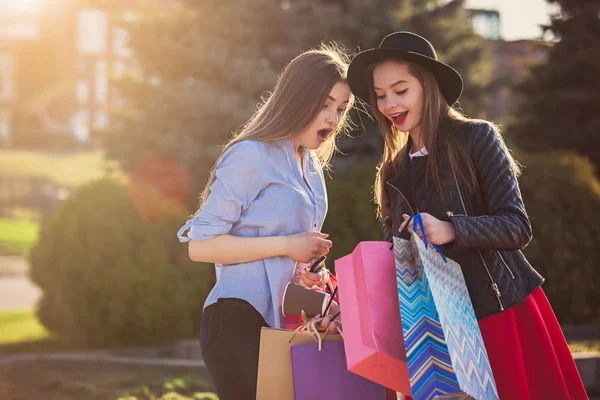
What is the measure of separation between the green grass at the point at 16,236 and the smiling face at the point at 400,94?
813 inches

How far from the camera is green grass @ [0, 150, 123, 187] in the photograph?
41969 mm

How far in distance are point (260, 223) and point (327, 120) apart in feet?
1.56

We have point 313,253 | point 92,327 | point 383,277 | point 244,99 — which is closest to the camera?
point 383,277

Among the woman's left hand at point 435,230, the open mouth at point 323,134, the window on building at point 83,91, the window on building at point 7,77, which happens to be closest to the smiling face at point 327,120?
the open mouth at point 323,134

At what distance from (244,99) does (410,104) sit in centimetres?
767

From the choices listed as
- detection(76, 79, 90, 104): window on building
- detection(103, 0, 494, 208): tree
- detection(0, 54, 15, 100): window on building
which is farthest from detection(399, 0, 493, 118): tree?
detection(0, 54, 15, 100): window on building

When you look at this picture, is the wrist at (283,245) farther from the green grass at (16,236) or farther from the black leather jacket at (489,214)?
the green grass at (16,236)

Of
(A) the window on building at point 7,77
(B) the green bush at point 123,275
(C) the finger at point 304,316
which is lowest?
(B) the green bush at point 123,275

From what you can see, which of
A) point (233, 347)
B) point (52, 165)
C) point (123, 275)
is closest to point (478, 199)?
point (233, 347)

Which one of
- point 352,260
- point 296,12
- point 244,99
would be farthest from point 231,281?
point 296,12

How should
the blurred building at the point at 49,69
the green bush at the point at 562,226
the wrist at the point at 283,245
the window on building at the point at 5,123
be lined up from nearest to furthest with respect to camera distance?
the wrist at the point at 283,245 < the green bush at the point at 562,226 < the blurred building at the point at 49,69 < the window on building at the point at 5,123

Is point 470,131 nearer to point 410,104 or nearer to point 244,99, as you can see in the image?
point 410,104

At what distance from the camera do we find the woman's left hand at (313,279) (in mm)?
2742

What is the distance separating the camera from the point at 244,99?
10.4 m
